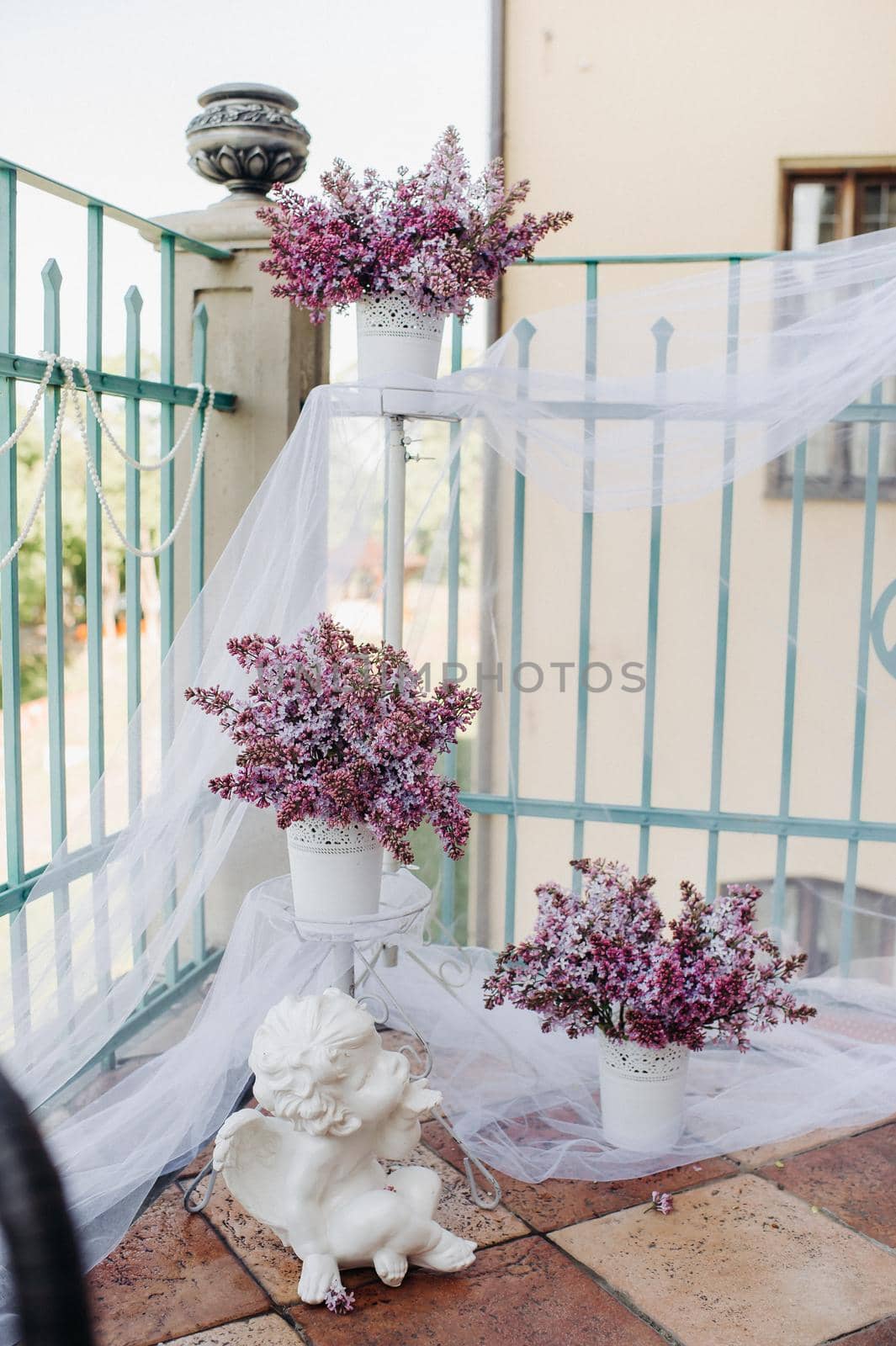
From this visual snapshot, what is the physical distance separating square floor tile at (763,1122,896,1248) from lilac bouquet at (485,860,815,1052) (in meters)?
0.29

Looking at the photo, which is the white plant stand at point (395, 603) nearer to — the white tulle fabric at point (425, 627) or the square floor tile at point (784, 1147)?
the white tulle fabric at point (425, 627)

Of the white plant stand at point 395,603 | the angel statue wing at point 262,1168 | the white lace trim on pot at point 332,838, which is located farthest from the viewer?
the white plant stand at point 395,603

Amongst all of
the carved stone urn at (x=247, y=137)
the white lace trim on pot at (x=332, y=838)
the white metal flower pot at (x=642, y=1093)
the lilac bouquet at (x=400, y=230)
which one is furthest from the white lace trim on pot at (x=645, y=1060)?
the carved stone urn at (x=247, y=137)

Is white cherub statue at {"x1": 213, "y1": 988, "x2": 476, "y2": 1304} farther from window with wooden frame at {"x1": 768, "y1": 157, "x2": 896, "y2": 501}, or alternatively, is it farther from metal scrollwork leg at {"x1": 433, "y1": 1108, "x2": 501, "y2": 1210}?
window with wooden frame at {"x1": 768, "y1": 157, "x2": 896, "y2": 501}

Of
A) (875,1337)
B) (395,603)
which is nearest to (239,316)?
(395,603)

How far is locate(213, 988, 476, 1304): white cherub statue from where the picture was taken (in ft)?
6.91

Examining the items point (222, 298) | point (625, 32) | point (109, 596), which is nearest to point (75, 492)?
point (109, 596)

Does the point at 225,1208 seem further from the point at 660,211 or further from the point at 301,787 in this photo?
the point at 660,211

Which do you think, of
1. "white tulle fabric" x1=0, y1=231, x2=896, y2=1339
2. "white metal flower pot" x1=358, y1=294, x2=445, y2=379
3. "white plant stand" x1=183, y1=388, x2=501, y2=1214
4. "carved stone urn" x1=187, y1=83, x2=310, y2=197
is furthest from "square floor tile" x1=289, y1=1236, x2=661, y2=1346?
"carved stone urn" x1=187, y1=83, x2=310, y2=197

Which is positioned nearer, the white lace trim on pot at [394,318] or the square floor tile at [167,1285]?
the square floor tile at [167,1285]

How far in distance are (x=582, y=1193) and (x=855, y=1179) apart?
0.58 metres

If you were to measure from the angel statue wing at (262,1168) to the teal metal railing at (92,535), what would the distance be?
17.3 inches

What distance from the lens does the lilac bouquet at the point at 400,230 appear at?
246 cm

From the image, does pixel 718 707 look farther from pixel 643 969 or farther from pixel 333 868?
pixel 333 868
